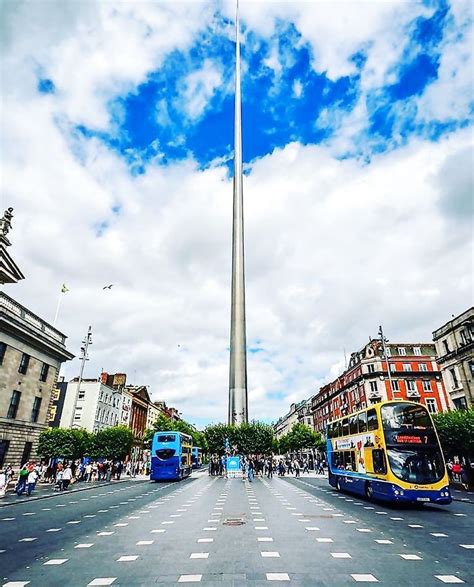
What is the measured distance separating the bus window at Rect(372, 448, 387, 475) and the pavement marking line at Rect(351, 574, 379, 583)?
11.0 metres

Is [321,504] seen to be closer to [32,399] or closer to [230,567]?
[230,567]

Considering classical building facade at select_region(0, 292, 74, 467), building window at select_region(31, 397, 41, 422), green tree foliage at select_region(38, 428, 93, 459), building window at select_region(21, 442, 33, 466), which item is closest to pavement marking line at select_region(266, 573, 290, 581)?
classical building facade at select_region(0, 292, 74, 467)

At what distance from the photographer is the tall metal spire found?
60.3 m

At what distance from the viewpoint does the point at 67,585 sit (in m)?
6.90

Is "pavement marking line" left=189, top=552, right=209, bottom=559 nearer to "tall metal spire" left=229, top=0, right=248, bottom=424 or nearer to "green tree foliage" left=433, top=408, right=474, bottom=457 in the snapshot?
"green tree foliage" left=433, top=408, right=474, bottom=457

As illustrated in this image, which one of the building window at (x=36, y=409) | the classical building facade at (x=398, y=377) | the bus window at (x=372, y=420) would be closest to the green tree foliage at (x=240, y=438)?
the classical building facade at (x=398, y=377)

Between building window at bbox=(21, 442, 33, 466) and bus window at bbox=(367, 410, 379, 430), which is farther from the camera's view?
building window at bbox=(21, 442, 33, 466)

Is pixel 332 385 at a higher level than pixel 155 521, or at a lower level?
higher

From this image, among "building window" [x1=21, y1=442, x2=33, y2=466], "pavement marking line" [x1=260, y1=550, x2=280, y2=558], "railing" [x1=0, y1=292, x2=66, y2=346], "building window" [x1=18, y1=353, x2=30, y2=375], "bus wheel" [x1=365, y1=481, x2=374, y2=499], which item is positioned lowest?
"pavement marking line" [x1=260, y1=550, x2=280, y2=558]

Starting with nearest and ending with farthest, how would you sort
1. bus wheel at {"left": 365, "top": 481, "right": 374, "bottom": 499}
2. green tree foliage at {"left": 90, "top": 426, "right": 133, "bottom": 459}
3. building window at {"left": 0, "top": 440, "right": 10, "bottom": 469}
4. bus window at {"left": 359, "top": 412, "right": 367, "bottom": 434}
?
bus wheel at {"left": 365, "top": 481, "right": 374, "bottom": 499} < bus window at {"left": 359, "top": 412, "right": 367, "bottom": 434} < building window at {"left": 0, "top": 440, "right": 10, "bottom": 469} < green tree foliage at {"left": 90, "top": 426, "right": 133, "bottom": 459}

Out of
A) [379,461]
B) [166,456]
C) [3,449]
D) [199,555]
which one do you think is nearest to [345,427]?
[379,461]

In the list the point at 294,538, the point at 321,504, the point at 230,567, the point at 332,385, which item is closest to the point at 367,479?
the point at 321,504

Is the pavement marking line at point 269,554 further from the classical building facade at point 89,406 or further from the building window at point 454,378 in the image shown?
the classical building facade at point 89,406

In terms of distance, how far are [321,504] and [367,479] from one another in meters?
2.72
